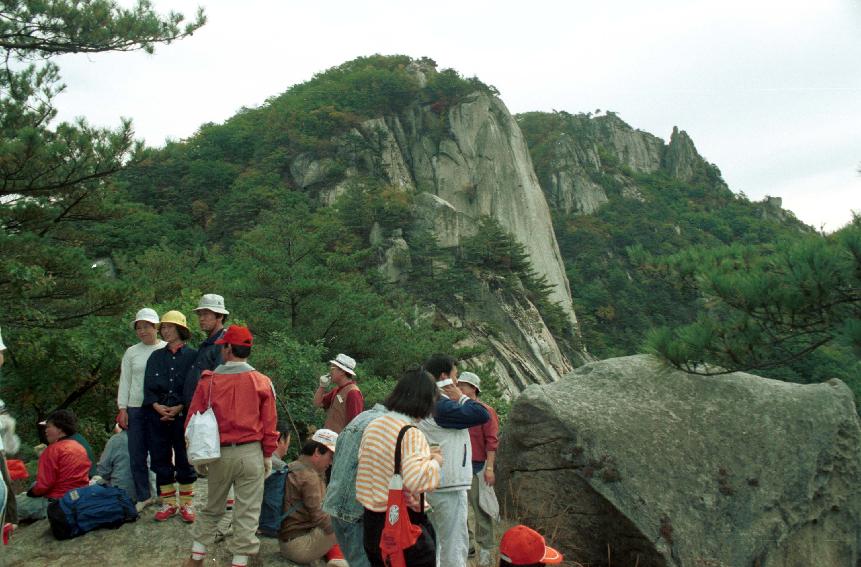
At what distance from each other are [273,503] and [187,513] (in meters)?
0.81

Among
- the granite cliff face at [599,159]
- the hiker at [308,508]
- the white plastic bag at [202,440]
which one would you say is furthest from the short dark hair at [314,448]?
the granite cliff face at [599,159]

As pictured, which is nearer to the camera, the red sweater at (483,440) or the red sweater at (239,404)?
the red sweater at (239,404)

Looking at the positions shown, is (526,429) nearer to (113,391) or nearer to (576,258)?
(113,391)

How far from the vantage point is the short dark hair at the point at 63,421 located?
5430mm

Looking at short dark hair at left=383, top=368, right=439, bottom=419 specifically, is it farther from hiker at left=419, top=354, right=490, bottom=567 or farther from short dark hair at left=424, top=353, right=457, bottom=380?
short dark hair at left=424, top=353, right=457, bottom=380

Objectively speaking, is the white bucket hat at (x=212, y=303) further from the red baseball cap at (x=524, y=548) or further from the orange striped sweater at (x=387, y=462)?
the red baseball cap at (x=524, y=548)

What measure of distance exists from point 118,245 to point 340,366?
28412 mm

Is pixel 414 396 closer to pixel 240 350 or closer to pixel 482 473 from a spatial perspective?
pixel 240 350

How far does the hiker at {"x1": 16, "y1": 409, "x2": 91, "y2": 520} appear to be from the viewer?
542 centimetres

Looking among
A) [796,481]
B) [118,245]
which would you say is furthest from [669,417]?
[118,245]

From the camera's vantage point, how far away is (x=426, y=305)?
94.1 feet

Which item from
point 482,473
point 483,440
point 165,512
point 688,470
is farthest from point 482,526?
point 165,512

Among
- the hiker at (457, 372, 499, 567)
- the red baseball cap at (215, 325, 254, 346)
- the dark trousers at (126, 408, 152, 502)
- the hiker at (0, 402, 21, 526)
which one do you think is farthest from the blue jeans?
the dark trousers at (126, 408, 152, 502)

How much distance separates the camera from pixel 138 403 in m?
5.45
